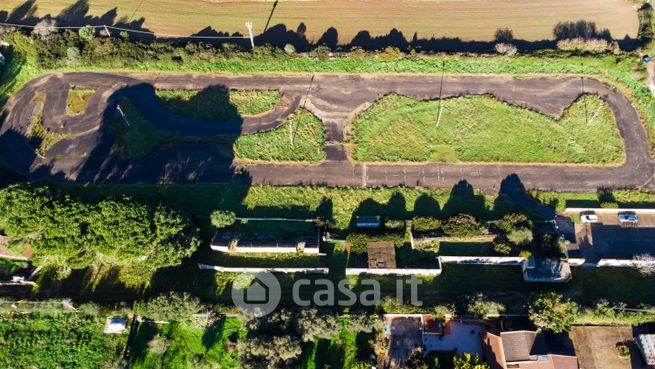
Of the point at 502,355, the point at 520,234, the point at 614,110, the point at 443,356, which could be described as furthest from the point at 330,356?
the point at 614,110

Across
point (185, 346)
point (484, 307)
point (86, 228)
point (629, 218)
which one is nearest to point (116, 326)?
point (185, 346)

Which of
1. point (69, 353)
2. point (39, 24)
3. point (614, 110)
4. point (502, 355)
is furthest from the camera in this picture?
point (39, 24)

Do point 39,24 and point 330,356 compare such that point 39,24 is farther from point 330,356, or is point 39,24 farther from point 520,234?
point 520,234

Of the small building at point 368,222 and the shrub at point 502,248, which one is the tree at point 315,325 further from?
the shrub at point 502,248

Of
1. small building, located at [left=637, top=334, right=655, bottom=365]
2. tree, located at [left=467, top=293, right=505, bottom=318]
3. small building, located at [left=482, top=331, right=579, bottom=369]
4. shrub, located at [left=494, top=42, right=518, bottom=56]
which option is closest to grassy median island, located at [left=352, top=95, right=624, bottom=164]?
shrub, located at [left=494, top=42, right=518, bottom=56]

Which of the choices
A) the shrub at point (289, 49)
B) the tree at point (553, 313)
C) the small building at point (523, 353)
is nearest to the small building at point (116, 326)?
the small building at point (523, 353)

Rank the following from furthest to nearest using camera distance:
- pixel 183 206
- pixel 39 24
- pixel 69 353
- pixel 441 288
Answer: pixel 39 24 → pixel 183 206 → pixel 441 288 → pixel 69 353
